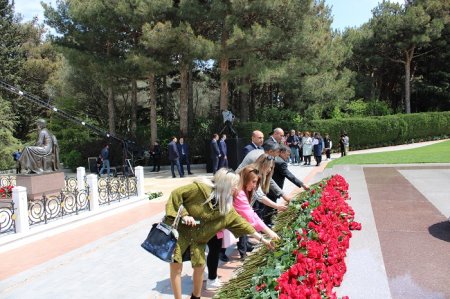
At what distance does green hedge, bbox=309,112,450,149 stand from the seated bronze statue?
18544 mm

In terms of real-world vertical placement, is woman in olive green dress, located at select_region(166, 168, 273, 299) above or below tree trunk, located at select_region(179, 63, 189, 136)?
below

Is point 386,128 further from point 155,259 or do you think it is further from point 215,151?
point 155,259

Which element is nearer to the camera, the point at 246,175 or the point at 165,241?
the point at 165,241

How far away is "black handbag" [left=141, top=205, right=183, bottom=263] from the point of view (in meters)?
4.02

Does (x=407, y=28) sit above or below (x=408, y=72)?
above

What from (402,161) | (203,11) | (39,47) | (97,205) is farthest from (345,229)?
(39,47)

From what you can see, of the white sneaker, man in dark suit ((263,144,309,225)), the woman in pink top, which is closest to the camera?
the woman in pink top

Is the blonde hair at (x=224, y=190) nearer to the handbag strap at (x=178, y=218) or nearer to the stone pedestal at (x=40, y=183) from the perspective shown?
the handbag strap at (x=178, y=218)

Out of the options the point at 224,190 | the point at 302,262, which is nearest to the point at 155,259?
the point at 224,190

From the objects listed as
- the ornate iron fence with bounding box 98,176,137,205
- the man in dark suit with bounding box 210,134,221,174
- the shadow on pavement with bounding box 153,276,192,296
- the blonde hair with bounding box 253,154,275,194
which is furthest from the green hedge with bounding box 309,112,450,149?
the shadow on pavement with bounding box 153,276,192,296

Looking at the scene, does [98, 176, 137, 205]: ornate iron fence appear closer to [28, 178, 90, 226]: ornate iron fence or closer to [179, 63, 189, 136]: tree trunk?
[28, 178, 90, 226]: ornate iron fence

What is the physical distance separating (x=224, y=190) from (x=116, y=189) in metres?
8.28

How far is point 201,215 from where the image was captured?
4.14 metres

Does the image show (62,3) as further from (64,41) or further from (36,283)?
(36,283)
